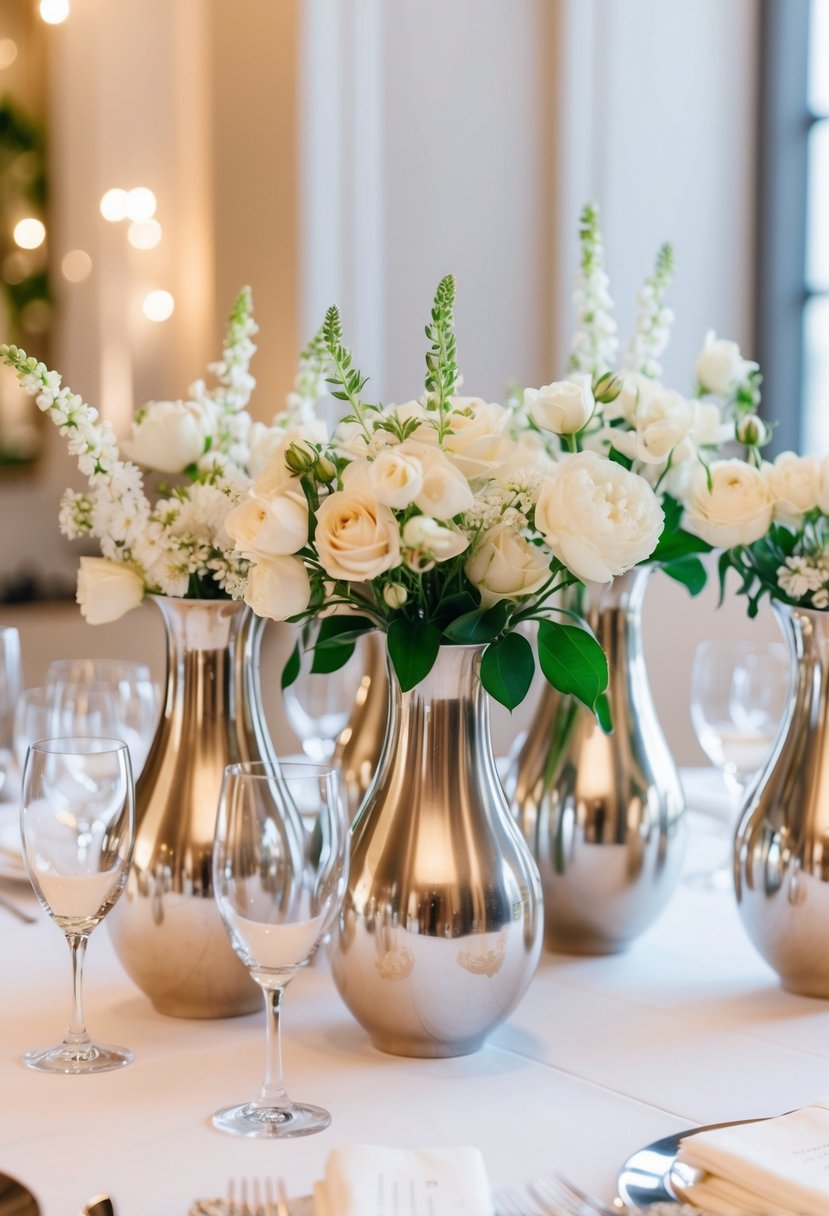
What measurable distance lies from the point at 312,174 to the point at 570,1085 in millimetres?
2496

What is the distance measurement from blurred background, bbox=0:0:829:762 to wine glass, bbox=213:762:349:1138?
2.29 m

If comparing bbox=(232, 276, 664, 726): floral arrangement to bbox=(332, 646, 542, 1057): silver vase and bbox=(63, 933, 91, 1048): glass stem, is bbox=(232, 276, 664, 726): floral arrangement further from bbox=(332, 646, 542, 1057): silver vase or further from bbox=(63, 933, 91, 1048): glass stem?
bbox=(63, 933, 91, 1048): glass stem

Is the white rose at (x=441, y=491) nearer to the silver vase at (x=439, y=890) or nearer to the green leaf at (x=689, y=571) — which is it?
the silver vase at (x=439, y=890)

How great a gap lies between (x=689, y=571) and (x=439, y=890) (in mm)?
388

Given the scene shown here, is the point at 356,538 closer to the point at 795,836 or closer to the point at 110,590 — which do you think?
the point at 110,590

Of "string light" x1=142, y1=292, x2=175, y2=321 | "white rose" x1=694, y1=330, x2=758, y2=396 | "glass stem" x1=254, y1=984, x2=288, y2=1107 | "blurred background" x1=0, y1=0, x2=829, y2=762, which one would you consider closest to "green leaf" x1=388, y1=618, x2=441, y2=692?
"glass stem" x1=254, y1=984, x2=288, y2=1107

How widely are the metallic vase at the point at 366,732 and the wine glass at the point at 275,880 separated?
0.46 metres

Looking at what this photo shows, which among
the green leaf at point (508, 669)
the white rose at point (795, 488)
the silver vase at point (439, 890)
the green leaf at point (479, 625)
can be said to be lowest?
the silver vase at point (439, 890)

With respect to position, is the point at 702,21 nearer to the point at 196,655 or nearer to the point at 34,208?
the point at 34,208

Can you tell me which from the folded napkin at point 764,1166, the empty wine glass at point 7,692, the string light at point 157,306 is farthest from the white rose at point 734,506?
the string light at point 157,306

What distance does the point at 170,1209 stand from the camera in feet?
2.49

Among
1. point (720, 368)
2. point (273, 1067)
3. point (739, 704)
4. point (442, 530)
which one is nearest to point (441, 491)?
point (442, 530)

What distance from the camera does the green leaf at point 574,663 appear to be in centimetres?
96

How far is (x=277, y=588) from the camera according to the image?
93cm
